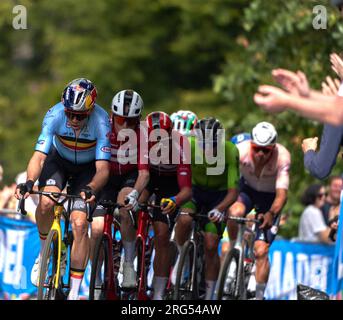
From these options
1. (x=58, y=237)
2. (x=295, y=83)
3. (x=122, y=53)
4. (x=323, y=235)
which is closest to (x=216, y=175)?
(x=58, y=237)

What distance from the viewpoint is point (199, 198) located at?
44.8 ft

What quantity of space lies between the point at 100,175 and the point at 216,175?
7.28ft

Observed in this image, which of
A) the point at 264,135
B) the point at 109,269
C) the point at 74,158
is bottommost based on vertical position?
the point at 109,269

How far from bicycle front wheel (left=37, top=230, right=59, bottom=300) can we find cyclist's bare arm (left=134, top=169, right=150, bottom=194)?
1.09m

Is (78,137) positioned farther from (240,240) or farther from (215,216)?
(240,240)

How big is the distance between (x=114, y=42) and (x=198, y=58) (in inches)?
103

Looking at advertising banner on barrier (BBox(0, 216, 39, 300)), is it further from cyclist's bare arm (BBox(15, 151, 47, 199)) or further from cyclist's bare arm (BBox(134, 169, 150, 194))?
cyclist's bare arm (BBox(15, 151, 47, 199))

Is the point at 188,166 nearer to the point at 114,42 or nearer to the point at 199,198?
the point at 199,198

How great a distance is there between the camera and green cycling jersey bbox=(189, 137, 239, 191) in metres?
13.1

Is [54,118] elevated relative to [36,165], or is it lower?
elevated

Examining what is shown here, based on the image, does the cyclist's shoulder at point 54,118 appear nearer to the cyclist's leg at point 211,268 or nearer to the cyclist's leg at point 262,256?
the cyclist's leg at point 211,268

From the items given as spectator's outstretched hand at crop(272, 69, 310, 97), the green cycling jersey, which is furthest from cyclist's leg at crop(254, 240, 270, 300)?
spectator's outstretched hand at crop(272, 69, 310, 97)

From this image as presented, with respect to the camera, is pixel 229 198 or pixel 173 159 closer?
pixel 173 159

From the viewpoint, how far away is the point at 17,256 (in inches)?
611
